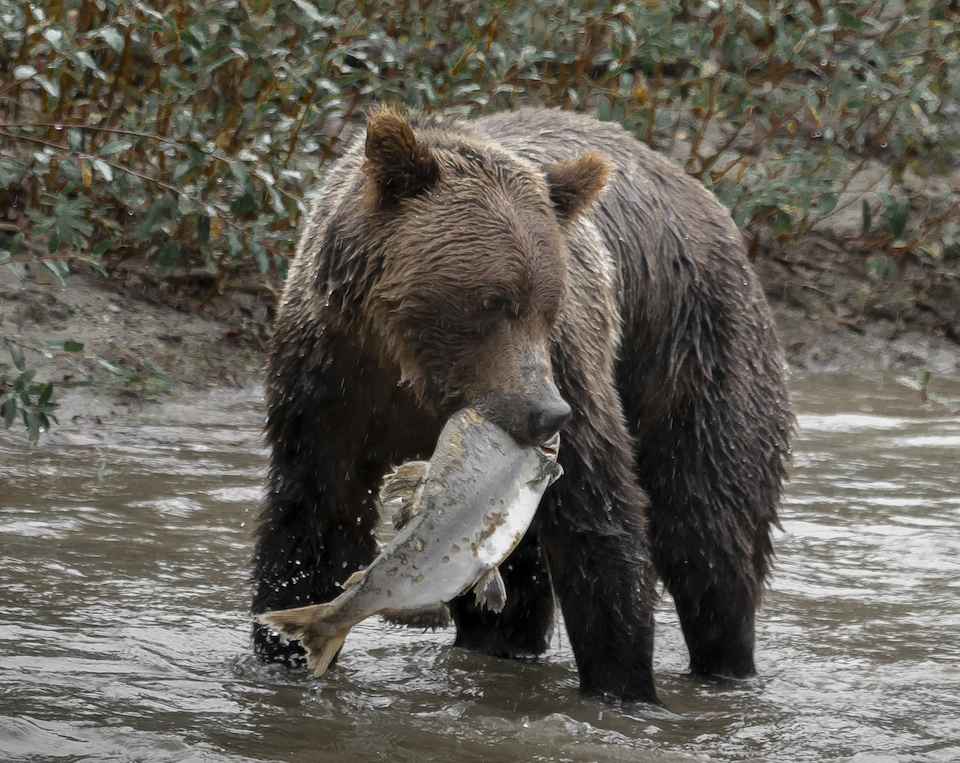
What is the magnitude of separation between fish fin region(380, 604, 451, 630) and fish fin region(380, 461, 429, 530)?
235 millimetres

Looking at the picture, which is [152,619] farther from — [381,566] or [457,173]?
[457,173]

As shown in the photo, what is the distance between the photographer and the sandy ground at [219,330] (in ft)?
24.6

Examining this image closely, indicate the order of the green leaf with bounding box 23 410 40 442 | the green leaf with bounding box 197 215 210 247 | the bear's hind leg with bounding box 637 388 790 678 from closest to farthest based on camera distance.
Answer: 1. the bear's hind leg with bounding box 637 388 790 678
2. the green leaf with bounding box 23 410 40 442
3. the green leaf with bounding box 197 215 210 247

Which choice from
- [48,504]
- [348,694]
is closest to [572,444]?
[348,694]

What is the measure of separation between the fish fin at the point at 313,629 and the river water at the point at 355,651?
326 millimetres

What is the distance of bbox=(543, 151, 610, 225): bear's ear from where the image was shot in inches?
157

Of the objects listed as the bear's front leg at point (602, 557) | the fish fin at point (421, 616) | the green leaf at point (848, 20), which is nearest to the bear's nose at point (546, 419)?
the fish fin at point (421, 616)

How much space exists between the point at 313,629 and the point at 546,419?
2.65 ft

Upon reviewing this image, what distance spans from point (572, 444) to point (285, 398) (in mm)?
950

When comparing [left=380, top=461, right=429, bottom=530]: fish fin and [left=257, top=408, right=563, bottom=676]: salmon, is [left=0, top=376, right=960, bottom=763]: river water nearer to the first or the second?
[left=257, top=408, right=563, bottom=676]: salmon

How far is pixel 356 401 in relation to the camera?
4219 mm

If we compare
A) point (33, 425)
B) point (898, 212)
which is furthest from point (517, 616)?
point (898, 212)

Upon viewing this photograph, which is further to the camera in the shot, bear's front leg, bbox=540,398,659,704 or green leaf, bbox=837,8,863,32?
green leaf, bbox=837,8,863,32

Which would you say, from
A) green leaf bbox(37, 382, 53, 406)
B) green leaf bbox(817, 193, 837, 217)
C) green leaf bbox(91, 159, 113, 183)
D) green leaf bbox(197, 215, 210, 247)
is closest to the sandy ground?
green leaf bbox(37, 382, 53, 406)
